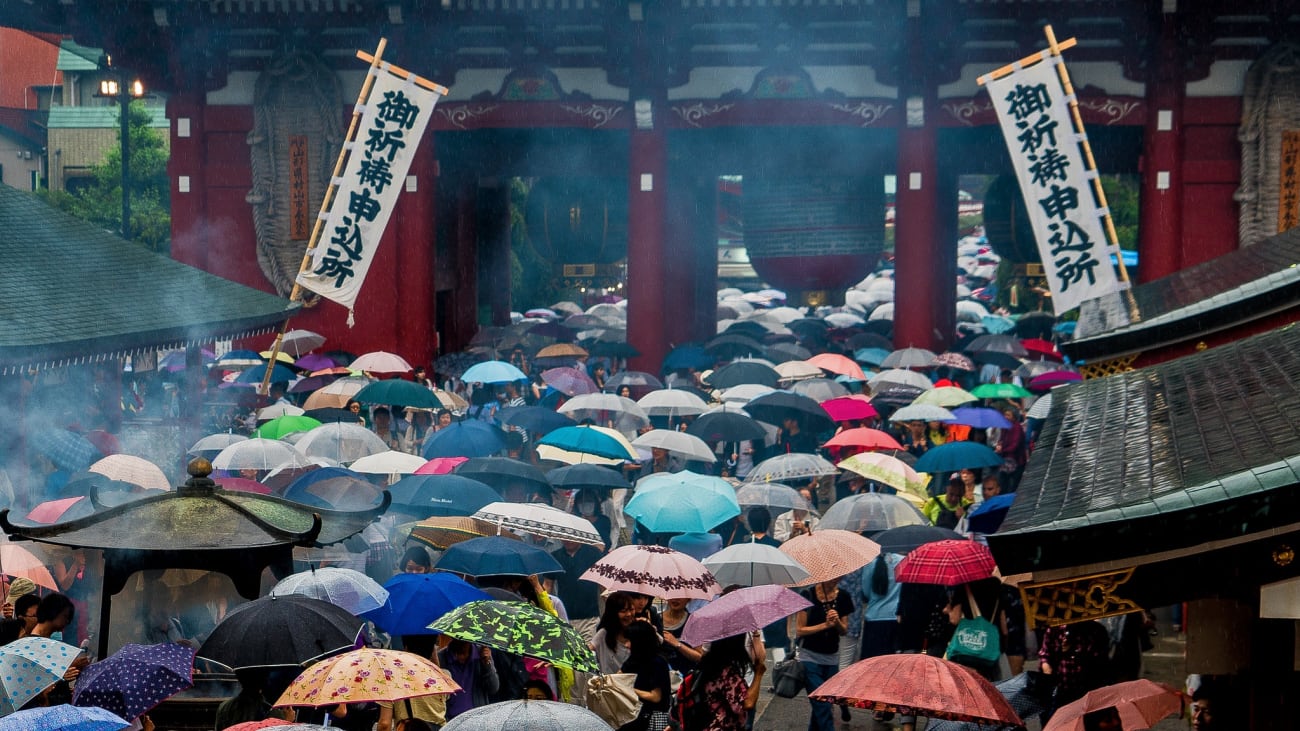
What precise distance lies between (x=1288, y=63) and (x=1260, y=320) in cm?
1374

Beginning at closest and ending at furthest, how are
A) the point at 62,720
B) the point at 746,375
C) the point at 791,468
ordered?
the point at 62,720 → the point at 791,468 → the point at 746,375

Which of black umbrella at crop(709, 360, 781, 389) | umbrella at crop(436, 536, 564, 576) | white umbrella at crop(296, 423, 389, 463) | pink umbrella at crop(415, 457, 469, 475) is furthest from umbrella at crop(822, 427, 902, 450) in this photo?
umbrella at crop(436, 536, 564, 576)

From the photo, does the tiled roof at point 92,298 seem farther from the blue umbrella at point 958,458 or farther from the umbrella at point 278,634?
the blue umbrella at point 958,458

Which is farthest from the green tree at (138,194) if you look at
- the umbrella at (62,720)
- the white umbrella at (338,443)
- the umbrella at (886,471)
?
the umbrella at (62,720)

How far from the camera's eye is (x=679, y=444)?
14.1 metres

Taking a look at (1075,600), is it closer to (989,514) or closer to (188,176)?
(989,514)

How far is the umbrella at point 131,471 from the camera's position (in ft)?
40.2

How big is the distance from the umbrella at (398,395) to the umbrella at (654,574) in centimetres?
711

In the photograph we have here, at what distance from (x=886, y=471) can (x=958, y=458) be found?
0.98 metres

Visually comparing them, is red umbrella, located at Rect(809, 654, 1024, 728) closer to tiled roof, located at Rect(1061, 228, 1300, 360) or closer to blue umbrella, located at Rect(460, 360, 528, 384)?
tiled roof, located at Rect(1061, 228, 1300, 360)

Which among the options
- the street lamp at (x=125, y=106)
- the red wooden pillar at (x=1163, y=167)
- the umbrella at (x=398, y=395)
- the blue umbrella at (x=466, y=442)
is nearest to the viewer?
the blue umbrella at (x=466, y=442)

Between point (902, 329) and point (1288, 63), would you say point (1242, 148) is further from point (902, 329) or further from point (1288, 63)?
point (902, 329)

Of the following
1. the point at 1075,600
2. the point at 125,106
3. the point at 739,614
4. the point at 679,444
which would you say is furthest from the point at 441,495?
the point at 125,106

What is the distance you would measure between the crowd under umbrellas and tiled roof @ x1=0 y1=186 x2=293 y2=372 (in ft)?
3.32
